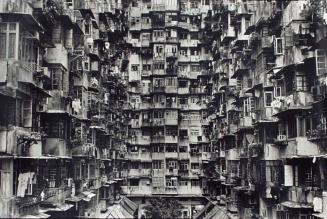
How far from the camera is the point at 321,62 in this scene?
85.4 feet

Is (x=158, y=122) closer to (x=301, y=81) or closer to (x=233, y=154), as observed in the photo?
(x=233, y=154)

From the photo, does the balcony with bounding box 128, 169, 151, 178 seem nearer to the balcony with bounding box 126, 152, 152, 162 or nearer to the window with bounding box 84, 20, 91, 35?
the balcony with bounding box 126, 152, 152, 162

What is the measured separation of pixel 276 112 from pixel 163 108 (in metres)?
33.2

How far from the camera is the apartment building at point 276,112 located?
27.1m

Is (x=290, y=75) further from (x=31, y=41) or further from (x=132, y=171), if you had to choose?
(x=132, y=171)

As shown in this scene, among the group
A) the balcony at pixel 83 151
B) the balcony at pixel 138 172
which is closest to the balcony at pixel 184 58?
the balcony at pixel 138 172

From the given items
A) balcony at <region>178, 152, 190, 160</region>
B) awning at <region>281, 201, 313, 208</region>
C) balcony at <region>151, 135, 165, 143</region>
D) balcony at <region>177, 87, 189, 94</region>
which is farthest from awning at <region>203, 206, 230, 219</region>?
balcony at <region>177, 87, 189, 94</region>

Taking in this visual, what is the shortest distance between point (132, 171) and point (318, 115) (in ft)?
138

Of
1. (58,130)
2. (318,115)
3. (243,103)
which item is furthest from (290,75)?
(58,130)

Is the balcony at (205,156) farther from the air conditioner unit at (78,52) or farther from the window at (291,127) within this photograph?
the window at (291,127)

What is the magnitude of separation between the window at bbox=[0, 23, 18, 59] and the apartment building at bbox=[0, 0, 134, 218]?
1.8 inches

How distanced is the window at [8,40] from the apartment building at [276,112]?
16.4 m

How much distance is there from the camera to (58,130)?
30719 mm

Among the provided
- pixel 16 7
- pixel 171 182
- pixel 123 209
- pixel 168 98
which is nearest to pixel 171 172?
pixel 171 182
